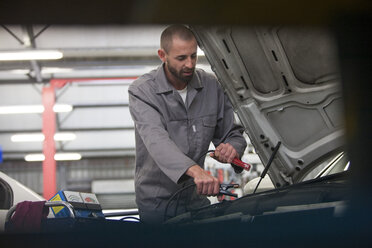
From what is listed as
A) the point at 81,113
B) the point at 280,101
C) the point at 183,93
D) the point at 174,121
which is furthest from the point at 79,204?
the point at 81,113

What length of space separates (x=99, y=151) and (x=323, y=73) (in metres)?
11.2

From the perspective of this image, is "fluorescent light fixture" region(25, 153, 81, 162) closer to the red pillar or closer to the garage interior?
the garage interior

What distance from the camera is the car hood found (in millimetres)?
1894

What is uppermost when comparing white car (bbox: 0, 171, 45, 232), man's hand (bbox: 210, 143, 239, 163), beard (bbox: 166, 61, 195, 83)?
beard (bbox: 166, 61, 195, 83)

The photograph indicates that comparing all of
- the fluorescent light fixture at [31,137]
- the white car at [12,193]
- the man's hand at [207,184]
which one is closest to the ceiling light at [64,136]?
the fluorescent light fixture at [31,137]

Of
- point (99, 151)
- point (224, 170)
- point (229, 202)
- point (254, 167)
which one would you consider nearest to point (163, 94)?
point (229, 202)

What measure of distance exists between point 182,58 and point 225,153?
0.36 metres

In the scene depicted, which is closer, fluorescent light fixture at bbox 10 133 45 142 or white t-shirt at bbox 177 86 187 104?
white t-shirt at bbox 177 86 187 104

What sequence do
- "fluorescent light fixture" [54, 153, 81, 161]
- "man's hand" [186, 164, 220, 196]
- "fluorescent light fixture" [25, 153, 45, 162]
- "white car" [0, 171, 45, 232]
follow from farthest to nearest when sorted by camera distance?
1. "fluorescent light fixture" [54, 153, 81, 161]
2. "fluorescent light fixture" [25, 153, 45, 162]
3. "white car" [0, 171, 45, 232]
4. "man's hand" [186, 164, 220, 196]

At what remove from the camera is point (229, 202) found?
61.0 inches

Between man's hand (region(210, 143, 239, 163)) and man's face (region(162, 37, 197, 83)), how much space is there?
28cm

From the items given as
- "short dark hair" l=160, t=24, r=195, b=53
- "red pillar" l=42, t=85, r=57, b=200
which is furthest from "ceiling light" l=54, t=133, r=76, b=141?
"short dark hair" l=160, t=24, r=195, b=53

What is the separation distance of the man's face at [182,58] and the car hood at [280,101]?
0.46 feet

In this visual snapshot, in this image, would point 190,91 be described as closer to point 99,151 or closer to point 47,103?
point 47,103
